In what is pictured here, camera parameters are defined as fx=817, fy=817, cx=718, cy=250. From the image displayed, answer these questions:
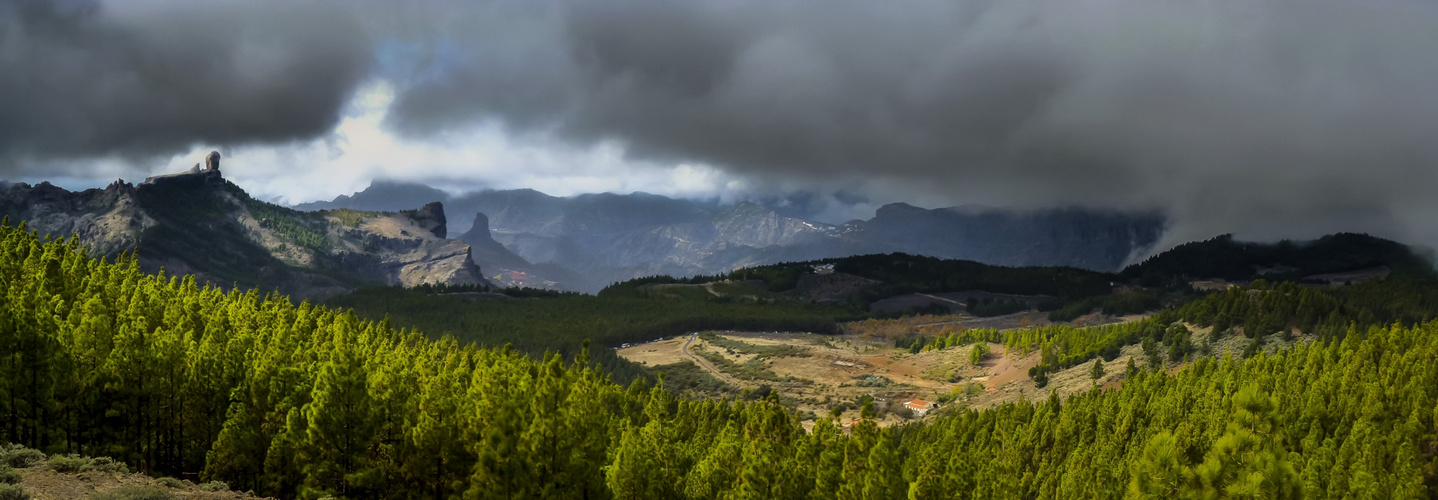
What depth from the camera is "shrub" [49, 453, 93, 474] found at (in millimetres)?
48844

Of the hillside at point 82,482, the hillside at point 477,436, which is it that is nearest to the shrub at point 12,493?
the hillside at point 82,482

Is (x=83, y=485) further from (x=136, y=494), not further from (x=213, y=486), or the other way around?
(x=213, y=486)

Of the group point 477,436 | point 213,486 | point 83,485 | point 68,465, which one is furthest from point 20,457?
point 477,436

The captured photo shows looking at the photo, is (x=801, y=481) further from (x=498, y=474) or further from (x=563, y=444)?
(x=498, y=474)

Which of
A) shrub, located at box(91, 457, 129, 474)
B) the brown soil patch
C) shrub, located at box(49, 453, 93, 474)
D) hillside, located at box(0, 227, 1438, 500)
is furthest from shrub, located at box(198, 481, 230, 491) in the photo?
shrub, located at box(49, 453, 93, 474)

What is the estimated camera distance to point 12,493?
38.5 meters


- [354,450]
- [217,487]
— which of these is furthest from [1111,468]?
[217,487]

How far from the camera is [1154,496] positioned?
32.8 meters

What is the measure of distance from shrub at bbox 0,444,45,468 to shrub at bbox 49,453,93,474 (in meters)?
0.80

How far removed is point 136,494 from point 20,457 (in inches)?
527

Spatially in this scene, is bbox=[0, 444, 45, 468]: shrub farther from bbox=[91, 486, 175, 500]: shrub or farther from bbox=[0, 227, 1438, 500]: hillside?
bbox=[0, 227, 1438, 500]: hillside

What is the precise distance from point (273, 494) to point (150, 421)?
668 inches

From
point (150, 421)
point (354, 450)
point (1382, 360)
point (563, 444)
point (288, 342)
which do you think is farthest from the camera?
point (1382, 360)

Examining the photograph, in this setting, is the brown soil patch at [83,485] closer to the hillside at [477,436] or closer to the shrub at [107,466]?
the shrub at [107,466]
